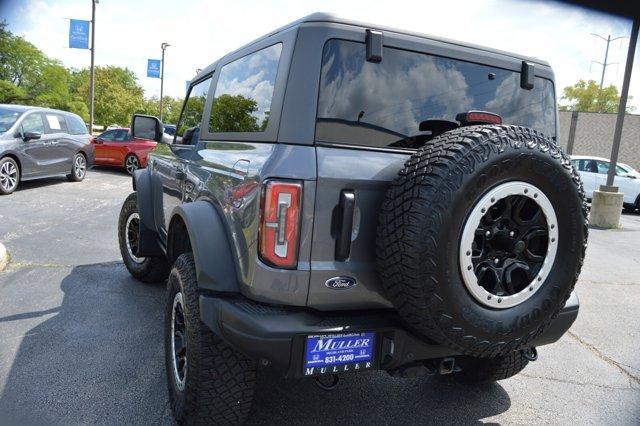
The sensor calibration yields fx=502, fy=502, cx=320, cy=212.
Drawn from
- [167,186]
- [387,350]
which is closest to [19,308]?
[167,186]

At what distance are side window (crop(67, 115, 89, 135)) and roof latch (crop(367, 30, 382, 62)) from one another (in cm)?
1081

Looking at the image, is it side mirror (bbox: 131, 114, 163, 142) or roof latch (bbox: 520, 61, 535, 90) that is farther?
side mirror (bbox: 131, 114, 163, 142)

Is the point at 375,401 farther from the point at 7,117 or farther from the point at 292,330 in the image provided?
the point at 7,117

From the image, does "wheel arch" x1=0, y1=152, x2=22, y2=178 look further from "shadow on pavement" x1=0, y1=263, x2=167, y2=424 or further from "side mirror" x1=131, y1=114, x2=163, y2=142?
"side mirror" x1=131, y1=114, x2=163, y2=142

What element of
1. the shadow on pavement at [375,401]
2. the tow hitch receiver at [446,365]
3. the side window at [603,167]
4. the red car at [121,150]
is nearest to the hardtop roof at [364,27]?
the tow hitch receiver at [446,365]

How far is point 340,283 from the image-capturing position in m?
2.16

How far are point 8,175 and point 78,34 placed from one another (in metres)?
15.3

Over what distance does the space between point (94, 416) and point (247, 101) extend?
184 centimetres

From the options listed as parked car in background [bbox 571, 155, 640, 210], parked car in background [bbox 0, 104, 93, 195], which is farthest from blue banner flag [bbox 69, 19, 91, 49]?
parked car in background [bbox 571, 155, 640, 210]

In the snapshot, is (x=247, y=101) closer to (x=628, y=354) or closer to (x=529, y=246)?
(x=529, y=246)

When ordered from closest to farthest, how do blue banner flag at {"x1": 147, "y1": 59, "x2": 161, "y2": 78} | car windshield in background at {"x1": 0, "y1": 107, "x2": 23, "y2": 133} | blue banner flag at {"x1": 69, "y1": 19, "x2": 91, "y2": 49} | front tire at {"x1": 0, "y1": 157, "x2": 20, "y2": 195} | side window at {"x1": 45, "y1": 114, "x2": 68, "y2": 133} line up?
1. front tire at {"x1": 0, "y1": 157, "x2": 20, "y2": 195}
2. car windshield in background at {"x1": 0, "y1": 107, "x2": 23, "y2": 133}
3. side window at {"x1": 45, "y1": 114, "x2": 68, "y2": 133}
4. blue banner flag at {"x1": 69, "y1": 19, "x2": 91, "y2": 49}
5. blue banner flag at {"x1": 147, "y1": 59, "x2": 161, "y2": 78}

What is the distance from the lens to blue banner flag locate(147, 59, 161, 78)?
31266mm

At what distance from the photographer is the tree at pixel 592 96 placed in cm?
6444

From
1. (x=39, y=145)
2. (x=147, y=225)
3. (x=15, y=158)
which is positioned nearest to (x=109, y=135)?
(x=39, y=145)
